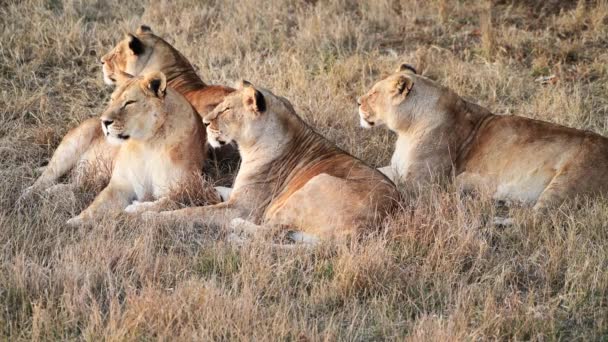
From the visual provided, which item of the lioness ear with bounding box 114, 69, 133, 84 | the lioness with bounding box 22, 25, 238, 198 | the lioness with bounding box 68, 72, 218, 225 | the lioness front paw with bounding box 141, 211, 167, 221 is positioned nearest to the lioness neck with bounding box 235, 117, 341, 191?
the lioness with bounding box 68, 72, 218, 225

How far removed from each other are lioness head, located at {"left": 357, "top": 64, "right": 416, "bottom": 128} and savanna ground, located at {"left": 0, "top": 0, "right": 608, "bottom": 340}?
41cm

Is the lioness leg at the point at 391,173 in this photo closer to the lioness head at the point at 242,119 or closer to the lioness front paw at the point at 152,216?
the lioness head at the point at 242,119

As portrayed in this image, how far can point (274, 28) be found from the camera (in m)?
9.39

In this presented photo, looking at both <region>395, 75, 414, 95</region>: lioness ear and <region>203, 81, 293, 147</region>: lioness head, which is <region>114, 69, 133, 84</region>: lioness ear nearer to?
<region>203, 81, 293, 147</region>: lioness head

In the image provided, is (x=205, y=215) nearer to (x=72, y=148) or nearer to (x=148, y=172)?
(x=148, y=172)

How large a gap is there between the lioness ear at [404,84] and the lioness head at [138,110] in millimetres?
1609

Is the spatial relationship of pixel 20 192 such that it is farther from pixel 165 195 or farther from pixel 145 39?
pixel 145 39

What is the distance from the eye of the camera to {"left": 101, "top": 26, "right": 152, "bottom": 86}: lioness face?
23.7ft

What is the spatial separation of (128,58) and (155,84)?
1.58 meters

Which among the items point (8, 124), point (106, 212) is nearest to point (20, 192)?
point (106, 212)

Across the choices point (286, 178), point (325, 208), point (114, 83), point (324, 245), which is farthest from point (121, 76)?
point (324, 245)

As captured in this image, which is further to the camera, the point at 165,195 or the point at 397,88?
the point at 397,88

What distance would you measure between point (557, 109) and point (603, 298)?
3.22m

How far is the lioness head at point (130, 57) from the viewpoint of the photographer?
724 centimetres
